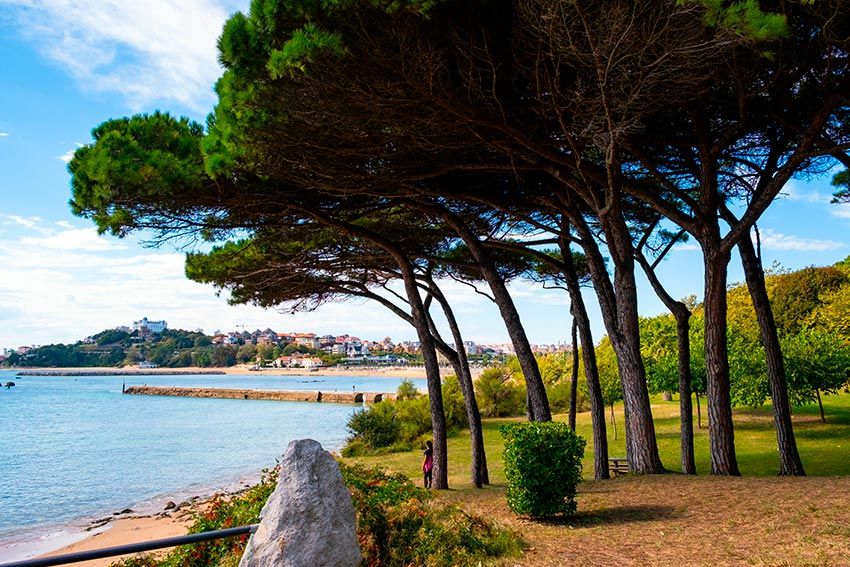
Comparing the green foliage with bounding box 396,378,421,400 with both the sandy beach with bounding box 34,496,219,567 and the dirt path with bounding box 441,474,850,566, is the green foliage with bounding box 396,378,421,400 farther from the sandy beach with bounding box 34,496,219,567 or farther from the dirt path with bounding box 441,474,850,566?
the dirt path with bounding box 441,474,850,566

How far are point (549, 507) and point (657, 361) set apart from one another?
18.8 m

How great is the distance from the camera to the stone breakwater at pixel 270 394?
65375mm

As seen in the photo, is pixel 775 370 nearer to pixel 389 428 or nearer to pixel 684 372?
pixel 684 372

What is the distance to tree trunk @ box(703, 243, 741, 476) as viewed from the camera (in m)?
9.45

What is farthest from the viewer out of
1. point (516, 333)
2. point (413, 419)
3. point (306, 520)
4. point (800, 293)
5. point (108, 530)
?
point (800, 293)

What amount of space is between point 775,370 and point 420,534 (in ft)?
25.5

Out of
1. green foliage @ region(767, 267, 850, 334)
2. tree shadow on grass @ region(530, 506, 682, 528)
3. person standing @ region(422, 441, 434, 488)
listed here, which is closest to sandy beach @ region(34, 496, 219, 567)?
person standing @ region(422, 441, 434, 488)

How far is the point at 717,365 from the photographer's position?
31.3ft

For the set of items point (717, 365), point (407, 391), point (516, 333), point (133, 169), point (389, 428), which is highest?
point (133, 169)

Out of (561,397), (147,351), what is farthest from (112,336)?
(561,397)

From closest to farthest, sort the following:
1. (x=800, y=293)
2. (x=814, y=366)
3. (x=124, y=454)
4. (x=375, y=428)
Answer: (x=814, y=366), (x=375, y=428), (x=800, y=293), (x=124, y=454)

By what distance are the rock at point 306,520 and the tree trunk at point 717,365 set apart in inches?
272

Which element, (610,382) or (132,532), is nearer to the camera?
(132,532)

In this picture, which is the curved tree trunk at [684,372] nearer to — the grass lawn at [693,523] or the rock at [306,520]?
the grass lawn at [693,523]
